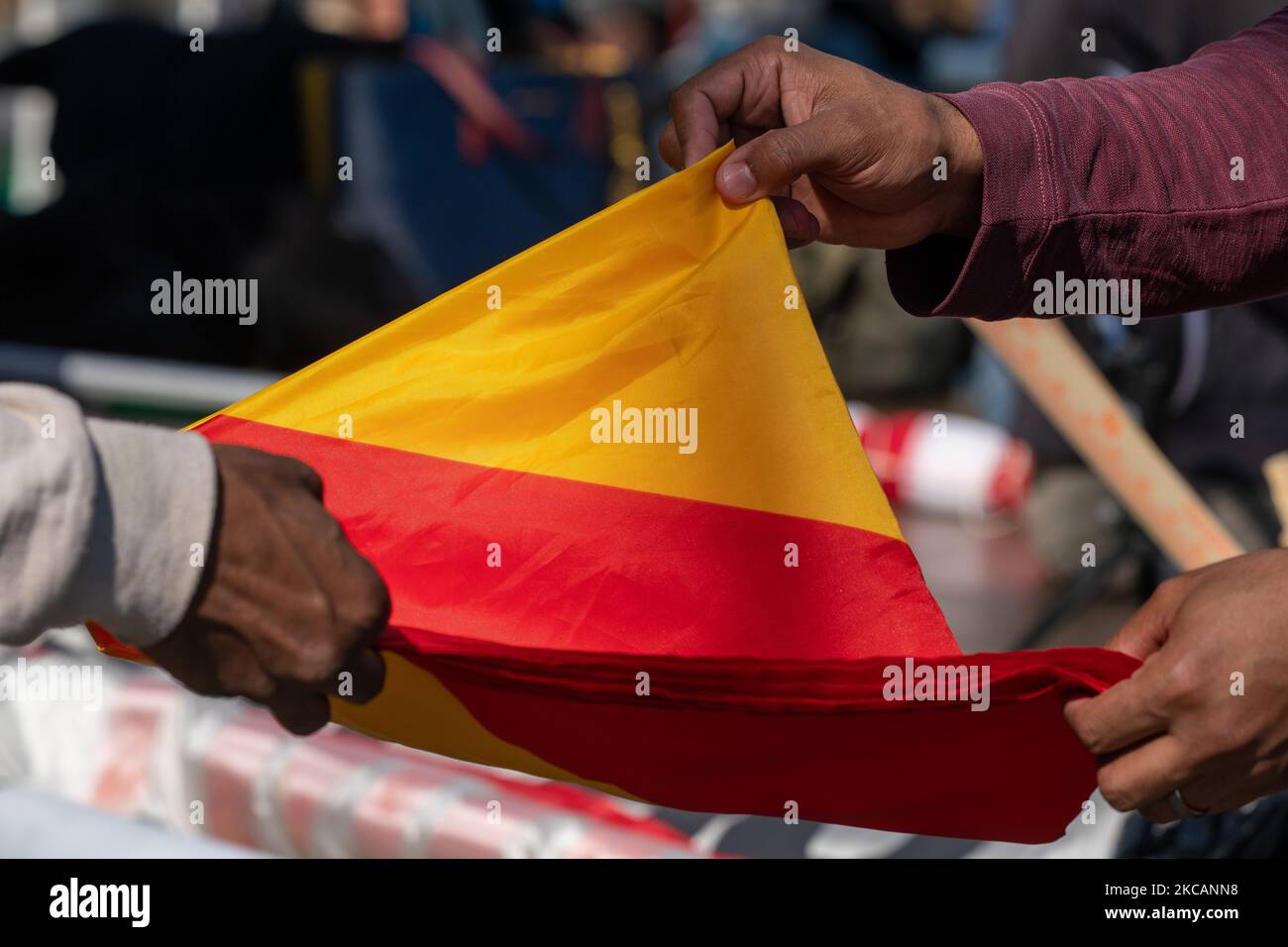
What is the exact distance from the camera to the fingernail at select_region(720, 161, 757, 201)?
178cm

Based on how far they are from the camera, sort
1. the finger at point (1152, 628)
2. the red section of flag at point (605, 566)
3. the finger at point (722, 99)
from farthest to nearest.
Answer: the finger at point (722, 99) → the red section of flag at point (605, 566) → the finger at point (1152, 628)

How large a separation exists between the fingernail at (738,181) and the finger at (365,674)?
28.4 inches

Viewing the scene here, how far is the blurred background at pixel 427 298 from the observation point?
2.48 meters

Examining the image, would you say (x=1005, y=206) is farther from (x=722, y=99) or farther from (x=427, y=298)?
(x=427, y=298)

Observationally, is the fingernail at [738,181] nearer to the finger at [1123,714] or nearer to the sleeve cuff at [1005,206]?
the sleeve cuff at [1005,206]

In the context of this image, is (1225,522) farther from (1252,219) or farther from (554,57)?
(554,57)

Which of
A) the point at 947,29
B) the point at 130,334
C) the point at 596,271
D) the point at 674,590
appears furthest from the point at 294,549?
the point at 947,29

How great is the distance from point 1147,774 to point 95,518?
42.1 inches

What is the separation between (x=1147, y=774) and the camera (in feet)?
4.96

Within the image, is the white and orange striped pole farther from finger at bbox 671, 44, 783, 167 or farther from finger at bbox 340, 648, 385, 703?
finger at bbox 340, 648, 385, 703

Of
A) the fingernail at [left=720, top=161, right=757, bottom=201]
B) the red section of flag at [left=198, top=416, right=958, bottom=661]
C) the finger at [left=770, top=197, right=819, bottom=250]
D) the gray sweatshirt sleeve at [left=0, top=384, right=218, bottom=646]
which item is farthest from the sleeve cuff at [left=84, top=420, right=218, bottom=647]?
the finger at [left=770, top=197, right=819, bottom=250]

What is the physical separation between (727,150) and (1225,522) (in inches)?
103

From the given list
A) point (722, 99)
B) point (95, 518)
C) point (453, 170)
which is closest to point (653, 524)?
point (722, 99)

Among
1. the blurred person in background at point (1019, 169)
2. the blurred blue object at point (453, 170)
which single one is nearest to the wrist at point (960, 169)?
the blurred person in background at point (1019, 169)
